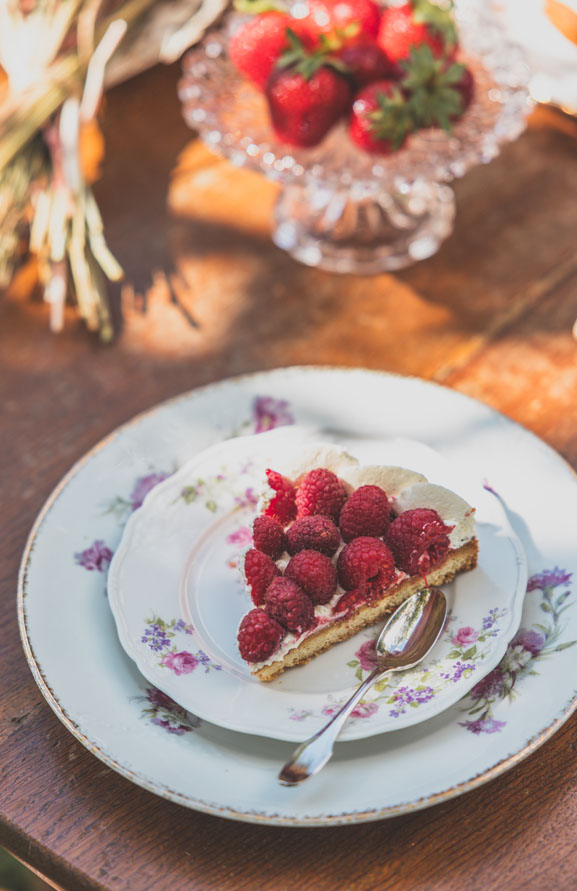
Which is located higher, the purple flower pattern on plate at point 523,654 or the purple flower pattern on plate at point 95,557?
the purple flower pattern on plate at point 95,557

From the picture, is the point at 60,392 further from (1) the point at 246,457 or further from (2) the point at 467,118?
(2) the point at 467,118

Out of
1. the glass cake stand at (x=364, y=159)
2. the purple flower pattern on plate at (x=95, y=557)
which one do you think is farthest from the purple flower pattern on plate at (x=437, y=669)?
the glass cake stand at (x=364, y=159)

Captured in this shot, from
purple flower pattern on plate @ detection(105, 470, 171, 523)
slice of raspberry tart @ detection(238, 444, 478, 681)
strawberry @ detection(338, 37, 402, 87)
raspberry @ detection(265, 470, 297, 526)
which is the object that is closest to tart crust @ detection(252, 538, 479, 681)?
slice of raspberry tart @ detection(238, 444, 478, 681)

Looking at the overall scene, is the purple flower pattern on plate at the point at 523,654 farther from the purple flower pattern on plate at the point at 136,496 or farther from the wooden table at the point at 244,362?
the purple flower pattern on plate at the point at 136,496

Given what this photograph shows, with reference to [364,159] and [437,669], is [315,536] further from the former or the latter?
[364,159]

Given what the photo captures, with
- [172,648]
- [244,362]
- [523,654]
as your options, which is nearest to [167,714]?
[172,648]

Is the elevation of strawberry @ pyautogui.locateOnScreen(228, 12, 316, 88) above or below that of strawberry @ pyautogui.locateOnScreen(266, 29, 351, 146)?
above

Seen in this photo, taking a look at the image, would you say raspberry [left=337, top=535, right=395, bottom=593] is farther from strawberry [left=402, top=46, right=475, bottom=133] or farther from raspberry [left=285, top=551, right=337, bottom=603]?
strawberry [left=402, top=46, right=475, bottom=133]

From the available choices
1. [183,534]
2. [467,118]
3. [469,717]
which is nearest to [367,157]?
[467,118]

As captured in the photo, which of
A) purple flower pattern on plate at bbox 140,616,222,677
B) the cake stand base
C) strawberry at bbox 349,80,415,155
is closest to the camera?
purple flower pattern on plate at bbox 140,616,222,677
